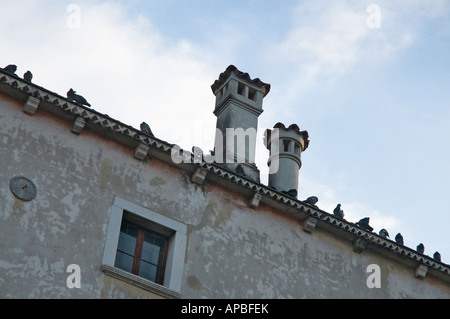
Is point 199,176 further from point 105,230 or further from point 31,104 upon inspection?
point 31,104

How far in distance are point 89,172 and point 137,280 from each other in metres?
2.20

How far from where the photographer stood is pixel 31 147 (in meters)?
16.0

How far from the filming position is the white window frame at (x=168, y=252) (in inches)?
614

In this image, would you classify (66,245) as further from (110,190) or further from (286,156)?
(286,156)

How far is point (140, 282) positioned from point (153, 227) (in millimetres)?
1427

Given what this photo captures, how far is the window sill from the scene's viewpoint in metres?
15.5

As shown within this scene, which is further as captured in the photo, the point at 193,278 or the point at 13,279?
the point at 193,278

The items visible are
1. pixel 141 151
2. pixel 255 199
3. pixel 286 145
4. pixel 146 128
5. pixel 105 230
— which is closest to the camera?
pixel 105 230

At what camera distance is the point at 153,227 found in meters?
16.8

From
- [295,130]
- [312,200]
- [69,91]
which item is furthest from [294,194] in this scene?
Result: [69,91]

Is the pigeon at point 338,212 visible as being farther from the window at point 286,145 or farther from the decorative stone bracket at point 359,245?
the window at point 286,145

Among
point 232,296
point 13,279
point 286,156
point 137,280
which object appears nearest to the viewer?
point 13,279

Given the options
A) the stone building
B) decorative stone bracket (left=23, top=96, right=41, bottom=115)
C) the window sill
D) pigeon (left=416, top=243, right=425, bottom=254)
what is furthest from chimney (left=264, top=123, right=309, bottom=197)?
decorative stone bracket (left=23, top=96, right=41, bottom=115)
